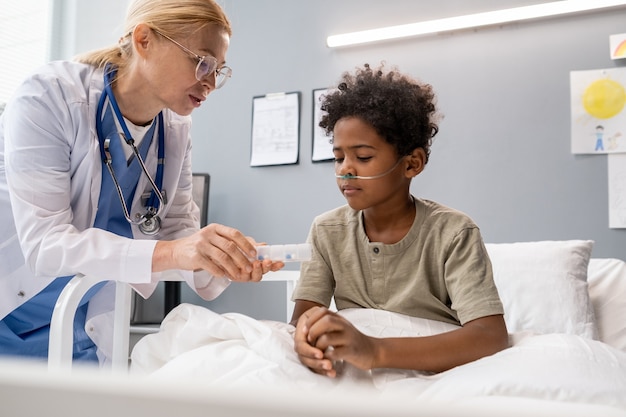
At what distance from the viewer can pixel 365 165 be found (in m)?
1.21

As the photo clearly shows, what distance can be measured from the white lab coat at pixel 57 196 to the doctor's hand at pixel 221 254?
0.07 metres

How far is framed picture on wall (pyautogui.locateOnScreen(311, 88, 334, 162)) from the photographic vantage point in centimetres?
248

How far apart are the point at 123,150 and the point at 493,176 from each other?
145cm

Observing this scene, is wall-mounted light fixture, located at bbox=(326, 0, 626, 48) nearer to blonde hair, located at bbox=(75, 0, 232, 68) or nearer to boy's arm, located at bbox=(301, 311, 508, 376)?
blonde hair, located at bbox=(75, 0, 232, 68)

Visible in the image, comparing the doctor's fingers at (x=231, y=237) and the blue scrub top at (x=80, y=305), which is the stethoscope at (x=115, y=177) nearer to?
the blue scrub top at (x=80, y=305)

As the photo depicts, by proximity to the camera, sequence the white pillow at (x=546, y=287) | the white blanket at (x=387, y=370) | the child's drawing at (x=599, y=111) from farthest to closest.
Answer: the child's drawing at (x=599, y=111) → the white pillow at (x=546, y=287) → the white blanket at (x=387, y=370)

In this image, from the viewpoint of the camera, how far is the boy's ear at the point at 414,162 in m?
1.28

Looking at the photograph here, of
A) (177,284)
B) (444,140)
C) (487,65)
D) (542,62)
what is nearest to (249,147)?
(177,284)

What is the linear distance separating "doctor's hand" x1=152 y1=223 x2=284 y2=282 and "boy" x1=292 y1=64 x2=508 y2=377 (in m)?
0.13

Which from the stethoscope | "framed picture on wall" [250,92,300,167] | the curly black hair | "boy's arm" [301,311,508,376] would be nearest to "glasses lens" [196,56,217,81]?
the stethoscope

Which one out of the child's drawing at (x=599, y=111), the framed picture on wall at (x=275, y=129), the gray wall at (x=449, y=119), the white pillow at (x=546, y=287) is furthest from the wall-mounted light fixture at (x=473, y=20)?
the white pillow at (x=546, y=287)

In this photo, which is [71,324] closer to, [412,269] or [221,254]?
[221,254]

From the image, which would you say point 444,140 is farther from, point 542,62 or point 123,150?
point 123,150

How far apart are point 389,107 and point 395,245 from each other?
12.0 inches
